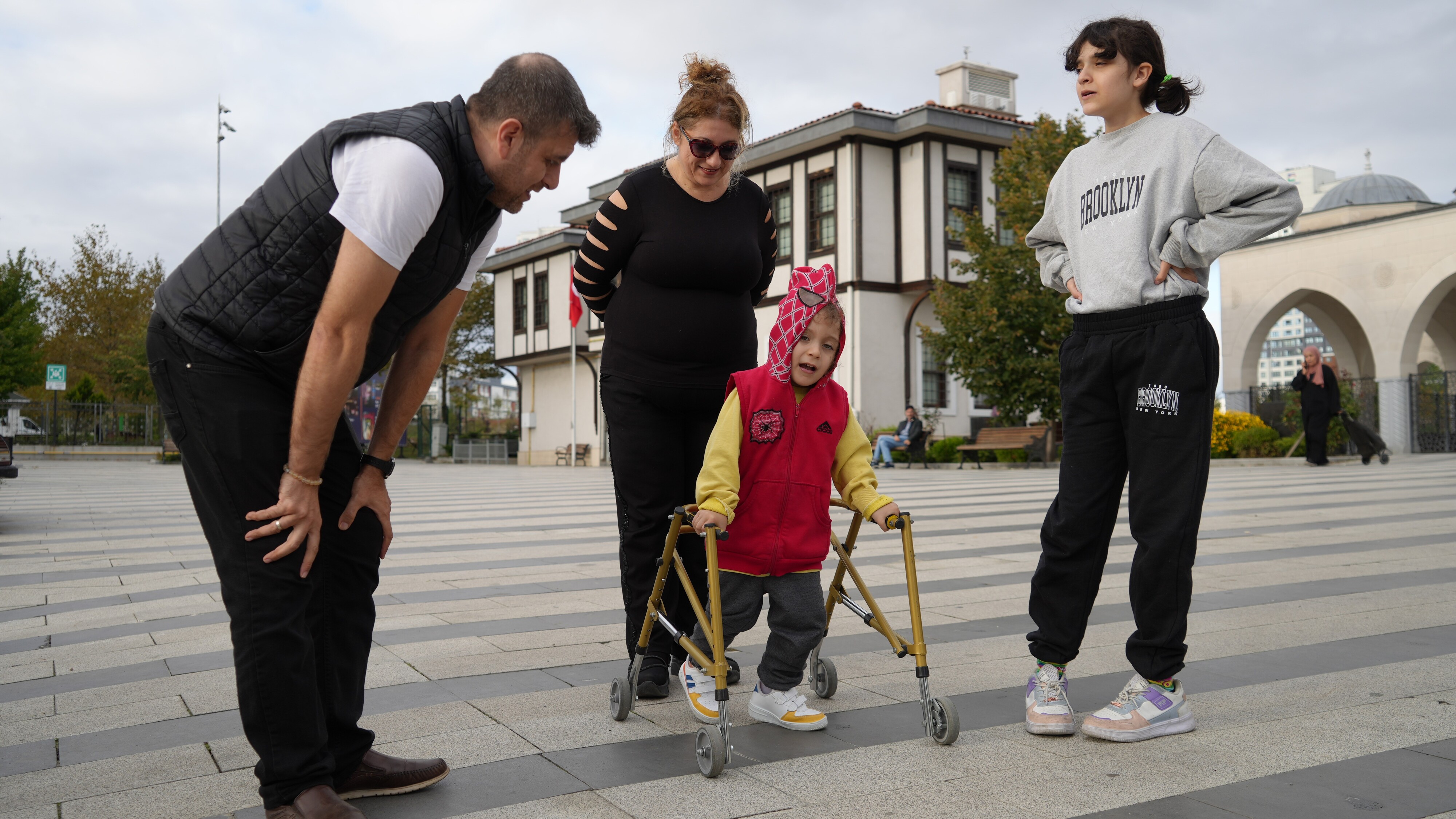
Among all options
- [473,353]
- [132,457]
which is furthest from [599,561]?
[473,353]

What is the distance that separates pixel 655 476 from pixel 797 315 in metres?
0.76

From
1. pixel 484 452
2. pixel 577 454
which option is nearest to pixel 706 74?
pixel 577 454

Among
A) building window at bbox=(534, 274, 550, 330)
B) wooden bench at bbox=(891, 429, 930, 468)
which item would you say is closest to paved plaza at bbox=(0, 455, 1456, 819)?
wooden bench at bbox=(891, 429, 930, 468)

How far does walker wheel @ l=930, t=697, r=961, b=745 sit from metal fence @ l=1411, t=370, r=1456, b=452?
2814cm

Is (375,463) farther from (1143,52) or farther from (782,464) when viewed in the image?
A: (1143,52)

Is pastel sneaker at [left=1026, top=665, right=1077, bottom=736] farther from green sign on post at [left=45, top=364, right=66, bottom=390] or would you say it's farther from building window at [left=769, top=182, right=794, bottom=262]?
green sign on post at [left=45, top=364, right=66, bottom=390]

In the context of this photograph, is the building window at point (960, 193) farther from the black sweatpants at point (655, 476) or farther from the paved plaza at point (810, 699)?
the black sweatpants at point (655, 476)

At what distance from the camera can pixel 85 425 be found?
3841cm

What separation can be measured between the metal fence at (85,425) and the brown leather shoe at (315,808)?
39.6 metres

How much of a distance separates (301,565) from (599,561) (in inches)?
186

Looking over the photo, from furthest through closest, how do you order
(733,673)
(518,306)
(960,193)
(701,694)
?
1. (518,306)
2. (960,193)
3. (733,673)
4. (701,694)

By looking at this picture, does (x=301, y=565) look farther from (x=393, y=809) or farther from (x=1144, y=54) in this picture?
(x=1144, y=54)

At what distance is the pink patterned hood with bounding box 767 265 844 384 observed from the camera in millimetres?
3168

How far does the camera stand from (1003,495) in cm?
1230
